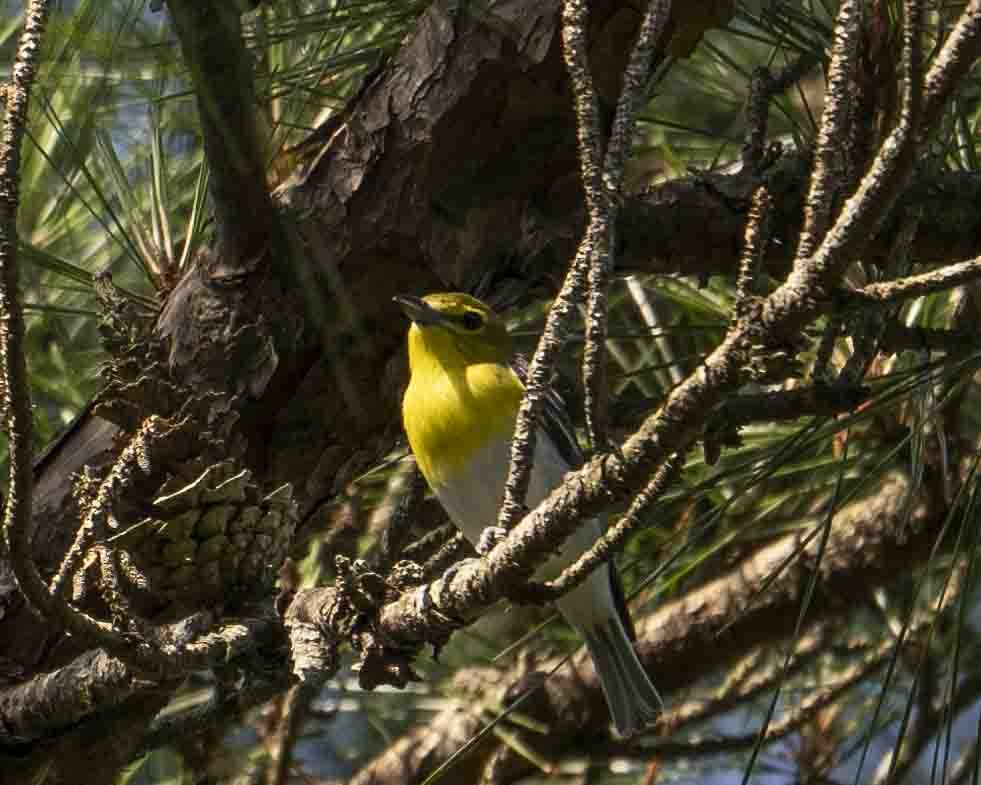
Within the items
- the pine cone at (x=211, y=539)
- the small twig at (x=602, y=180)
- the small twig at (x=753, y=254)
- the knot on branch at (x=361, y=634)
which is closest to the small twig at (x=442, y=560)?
the knot on branch at (x=361, y=634)

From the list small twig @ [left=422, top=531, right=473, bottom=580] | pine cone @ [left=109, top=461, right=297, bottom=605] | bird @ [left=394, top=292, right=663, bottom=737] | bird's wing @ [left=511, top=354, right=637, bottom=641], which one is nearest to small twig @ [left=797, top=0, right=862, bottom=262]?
small twig @ [left=422, top=531, right=473, bottom=580]

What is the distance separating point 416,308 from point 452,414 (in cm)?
46

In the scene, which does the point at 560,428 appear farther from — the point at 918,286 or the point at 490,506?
the point at 918,286

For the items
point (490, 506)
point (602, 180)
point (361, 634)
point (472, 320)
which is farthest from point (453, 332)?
point (602, 180)

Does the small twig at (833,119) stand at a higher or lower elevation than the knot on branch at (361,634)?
higher

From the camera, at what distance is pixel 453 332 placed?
2500 millimetres

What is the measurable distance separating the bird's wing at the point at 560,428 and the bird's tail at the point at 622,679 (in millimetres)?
341

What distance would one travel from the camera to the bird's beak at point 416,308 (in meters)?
2.21

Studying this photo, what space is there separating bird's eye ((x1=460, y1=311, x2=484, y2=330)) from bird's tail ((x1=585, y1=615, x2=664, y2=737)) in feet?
1.89

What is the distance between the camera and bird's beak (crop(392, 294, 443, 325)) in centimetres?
221

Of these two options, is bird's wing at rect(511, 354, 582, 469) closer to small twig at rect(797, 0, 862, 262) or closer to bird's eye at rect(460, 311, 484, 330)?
bird's eye at rect(460, 311, 484, 330)

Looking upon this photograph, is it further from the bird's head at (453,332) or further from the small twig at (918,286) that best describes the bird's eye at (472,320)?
the small twig at (918,286)

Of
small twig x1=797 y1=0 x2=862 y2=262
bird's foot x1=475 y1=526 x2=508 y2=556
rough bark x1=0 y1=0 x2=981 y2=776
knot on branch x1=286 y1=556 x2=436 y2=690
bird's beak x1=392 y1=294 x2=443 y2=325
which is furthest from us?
bird's beak x1=392 y1=294 x2=443 y2=325

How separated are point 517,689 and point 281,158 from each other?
123 cm
